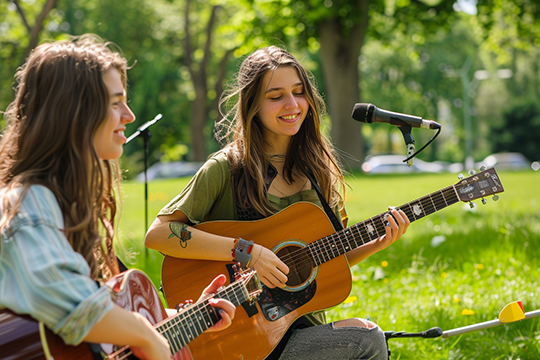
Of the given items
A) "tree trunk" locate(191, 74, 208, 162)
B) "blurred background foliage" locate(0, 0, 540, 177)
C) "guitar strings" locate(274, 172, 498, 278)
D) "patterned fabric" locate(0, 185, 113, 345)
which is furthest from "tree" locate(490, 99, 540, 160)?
"patterned fabric" locate(0, 185, 113, 345)

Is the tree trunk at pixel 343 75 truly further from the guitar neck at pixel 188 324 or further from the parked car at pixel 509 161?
the parked car at pixel 509 161

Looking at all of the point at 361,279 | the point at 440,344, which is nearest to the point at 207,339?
the point at 440,344

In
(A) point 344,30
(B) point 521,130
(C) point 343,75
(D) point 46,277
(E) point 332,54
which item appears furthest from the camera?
(B) point 521,130

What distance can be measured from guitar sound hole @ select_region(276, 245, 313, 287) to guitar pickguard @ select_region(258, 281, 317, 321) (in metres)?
0.07

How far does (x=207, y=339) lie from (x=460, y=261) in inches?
133

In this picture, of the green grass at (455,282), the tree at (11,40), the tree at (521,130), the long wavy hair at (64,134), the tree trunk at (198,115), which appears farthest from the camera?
the tree at (521,130)

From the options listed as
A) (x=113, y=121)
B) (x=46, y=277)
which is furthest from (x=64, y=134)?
(x=46, y=277)

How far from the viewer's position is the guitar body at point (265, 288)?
8.16 feet

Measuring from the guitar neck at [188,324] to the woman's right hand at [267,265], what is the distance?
459 mm

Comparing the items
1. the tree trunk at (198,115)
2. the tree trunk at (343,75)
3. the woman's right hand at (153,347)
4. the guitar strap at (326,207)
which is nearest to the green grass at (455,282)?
the guitar strap at (326,207)

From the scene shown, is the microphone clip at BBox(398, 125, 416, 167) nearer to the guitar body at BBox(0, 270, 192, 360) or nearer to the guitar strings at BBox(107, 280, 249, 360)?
the guitar strings at BBox(107, 280, 249, 360)

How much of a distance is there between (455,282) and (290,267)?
2432 mm

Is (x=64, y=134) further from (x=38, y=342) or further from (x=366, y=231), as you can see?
(x=366, y=231)

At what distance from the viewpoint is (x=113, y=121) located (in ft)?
5.64
